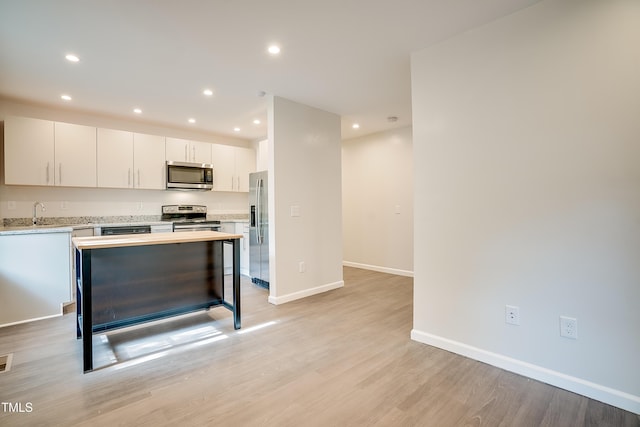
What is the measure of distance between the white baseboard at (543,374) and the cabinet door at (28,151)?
193 inches

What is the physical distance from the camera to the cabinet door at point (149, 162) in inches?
179

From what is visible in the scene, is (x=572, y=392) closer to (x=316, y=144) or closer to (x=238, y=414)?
(x=238, y=414)

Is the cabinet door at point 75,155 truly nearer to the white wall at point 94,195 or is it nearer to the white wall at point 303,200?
the white wall at point 94,195

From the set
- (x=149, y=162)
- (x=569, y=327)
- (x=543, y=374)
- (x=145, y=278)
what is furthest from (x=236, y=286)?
(x=149, y=162)

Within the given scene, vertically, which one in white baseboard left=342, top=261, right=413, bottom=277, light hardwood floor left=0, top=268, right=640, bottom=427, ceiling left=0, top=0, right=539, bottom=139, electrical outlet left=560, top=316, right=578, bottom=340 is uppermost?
ceiling left=0, top=0, right=539, bottom=139

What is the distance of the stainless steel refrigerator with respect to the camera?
4168mm

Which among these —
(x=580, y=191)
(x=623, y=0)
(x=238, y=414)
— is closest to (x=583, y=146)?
(x=580, y=191)

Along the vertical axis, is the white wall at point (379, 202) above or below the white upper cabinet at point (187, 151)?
below

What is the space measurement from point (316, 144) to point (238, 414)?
10.5 ft

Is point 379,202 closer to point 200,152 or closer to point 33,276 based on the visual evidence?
point 200,152

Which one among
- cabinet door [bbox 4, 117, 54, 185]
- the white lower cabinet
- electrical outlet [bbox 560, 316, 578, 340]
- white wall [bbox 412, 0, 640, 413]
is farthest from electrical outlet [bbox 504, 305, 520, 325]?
cabinet door [bbox 4, 117, 54, 185]

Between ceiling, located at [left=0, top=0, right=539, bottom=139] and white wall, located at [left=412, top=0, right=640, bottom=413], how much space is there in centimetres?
40

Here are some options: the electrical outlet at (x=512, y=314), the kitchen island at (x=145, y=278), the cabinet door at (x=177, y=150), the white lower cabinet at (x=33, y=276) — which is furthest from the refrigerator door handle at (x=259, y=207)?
the electrical outlet at (x=512, y=314)

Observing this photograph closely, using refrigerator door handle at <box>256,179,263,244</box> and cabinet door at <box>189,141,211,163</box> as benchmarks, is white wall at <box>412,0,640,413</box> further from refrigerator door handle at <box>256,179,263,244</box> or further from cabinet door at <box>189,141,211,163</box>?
cabinet door at <box>189,141,211,163</box>
